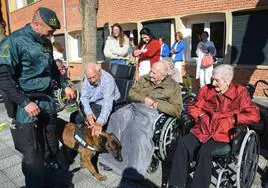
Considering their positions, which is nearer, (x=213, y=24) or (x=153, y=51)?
(x=153, y=51)

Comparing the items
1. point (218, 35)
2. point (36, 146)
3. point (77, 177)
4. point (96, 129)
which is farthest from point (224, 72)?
point (218, 35)

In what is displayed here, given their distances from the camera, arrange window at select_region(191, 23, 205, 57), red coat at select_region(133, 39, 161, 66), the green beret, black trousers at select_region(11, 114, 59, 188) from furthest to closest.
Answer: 1. window at select_region(191, 23, 205, 57)
2. red coat at select_region(133, 39, 161, 66)
3. black trousers at select_region(11, 114, 59, 188)
4. the green beret

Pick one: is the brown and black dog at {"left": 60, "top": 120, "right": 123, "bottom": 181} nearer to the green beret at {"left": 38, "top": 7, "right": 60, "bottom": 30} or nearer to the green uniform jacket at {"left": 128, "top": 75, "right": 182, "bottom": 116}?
the green uniform jacket at {"left": 128, "top": 75, "right": 182, "bottom": 116}

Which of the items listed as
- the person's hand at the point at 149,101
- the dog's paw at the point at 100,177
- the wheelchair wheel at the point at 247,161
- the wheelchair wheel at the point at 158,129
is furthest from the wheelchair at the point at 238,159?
the dog's paw at the point at 100,177

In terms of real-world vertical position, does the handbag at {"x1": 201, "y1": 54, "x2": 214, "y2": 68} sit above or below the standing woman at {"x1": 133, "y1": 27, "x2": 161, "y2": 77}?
below

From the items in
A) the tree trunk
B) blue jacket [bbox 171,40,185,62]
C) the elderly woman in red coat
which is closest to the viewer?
the elderly woman in red coat

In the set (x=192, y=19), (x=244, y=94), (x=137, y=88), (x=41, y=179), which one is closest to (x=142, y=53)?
(x=137, y=88)

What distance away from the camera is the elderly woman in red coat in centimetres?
277

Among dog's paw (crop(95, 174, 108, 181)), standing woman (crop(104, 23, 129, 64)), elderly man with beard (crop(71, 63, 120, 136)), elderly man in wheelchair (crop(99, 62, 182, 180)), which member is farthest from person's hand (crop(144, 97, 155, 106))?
standing woman (crop(104, 23, 129, 64))

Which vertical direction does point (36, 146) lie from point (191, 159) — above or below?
above

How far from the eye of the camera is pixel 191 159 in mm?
2961

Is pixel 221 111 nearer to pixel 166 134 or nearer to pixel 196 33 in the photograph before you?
pixel 166 134

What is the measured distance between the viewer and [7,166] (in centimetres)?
394

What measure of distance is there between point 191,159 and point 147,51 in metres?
3.23
